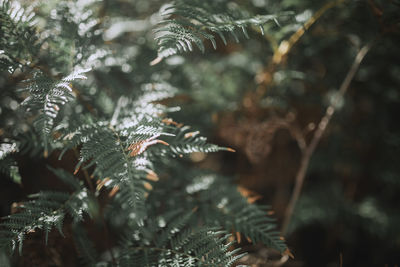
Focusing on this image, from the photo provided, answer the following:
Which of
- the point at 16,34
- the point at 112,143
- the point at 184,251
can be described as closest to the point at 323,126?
the point at 184,251

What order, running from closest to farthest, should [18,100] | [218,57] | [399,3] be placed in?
[399,3] < [18,100] < [218,57]

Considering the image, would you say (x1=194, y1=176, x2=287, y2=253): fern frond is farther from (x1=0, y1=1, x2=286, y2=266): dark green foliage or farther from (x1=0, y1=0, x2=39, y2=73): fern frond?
(x1=0, y1=0, x2=39, y2=73): fern frond

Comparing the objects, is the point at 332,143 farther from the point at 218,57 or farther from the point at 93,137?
the point at 93,137

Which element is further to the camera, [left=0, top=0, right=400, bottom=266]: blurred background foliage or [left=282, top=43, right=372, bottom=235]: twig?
[left=0, top=0, right=400, bottom=266]: blurred background foliage

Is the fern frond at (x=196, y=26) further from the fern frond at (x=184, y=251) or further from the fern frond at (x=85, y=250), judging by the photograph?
the fern frond at (x=85, y=250)

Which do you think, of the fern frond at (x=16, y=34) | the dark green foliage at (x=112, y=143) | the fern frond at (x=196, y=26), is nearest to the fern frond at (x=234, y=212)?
the dark green foliage at (x=112, y=143)

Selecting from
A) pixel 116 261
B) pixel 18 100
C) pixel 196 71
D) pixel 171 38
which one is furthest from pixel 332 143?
pixel 18 100

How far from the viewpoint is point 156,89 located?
4.81 ft

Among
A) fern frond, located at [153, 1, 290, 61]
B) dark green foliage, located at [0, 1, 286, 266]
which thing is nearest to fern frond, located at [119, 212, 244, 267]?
dark green foliage, located at [0, 1, 286, 266]

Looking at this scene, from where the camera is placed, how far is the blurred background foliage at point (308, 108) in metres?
1.58

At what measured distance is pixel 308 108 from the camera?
6.50 ft

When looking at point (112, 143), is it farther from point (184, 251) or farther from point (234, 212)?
point (234, 212)

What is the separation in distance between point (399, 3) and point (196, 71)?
1199mm

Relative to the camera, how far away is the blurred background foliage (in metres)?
1.58
